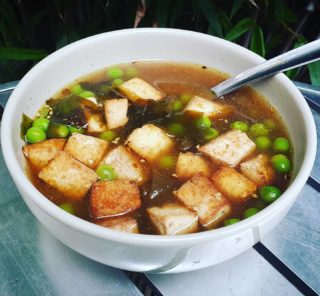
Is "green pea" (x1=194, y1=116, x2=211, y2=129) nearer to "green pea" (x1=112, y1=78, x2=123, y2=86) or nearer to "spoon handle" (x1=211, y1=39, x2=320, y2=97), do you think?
"spoon handle" (x1=211, y1=39, x2=320, y2=97)

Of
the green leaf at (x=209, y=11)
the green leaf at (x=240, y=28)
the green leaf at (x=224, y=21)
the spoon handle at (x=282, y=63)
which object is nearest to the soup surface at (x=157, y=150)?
the spoon handle at (x=282, y=63)

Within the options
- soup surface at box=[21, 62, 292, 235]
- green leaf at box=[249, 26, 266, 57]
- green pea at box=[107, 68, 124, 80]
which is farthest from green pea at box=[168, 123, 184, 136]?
green leaf at box=[249, 26, 266, 57]

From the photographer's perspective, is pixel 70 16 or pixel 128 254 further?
pixel 70 16

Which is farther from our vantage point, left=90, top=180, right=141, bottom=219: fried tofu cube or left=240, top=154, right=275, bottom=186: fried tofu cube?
left=240, top=154, right=275, bottom=186: fried tofu cube

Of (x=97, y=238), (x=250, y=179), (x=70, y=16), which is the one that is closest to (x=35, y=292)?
(x=97, y=238)

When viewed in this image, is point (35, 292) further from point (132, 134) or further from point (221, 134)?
point (221, 134)

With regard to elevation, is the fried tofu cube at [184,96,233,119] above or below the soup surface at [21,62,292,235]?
above
